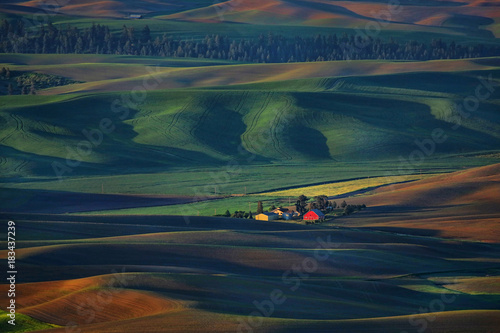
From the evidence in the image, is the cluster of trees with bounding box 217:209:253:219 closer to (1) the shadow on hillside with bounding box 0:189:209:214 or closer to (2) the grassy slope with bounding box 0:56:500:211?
(1) the shadow on hillside with bounding box 0:189:209:214

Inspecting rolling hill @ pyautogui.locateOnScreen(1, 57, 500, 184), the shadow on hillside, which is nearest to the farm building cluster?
the shadow on hillside

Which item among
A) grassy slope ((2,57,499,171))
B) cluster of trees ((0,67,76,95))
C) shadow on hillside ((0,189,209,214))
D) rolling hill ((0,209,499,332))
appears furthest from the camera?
cluster of trees ((0,67,76,95))

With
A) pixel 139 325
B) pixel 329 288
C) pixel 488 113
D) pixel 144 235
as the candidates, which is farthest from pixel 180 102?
pixel 139 325

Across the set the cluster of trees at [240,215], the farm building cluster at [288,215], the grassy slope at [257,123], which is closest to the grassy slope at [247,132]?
the grassy slope at [257,123]

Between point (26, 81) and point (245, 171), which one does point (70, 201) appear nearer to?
point (245, 171)

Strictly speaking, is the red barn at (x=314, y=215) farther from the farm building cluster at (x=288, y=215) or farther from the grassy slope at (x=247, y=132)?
the grassy slope at (x=247, y=132)

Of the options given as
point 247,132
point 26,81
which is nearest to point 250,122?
point 247,132
